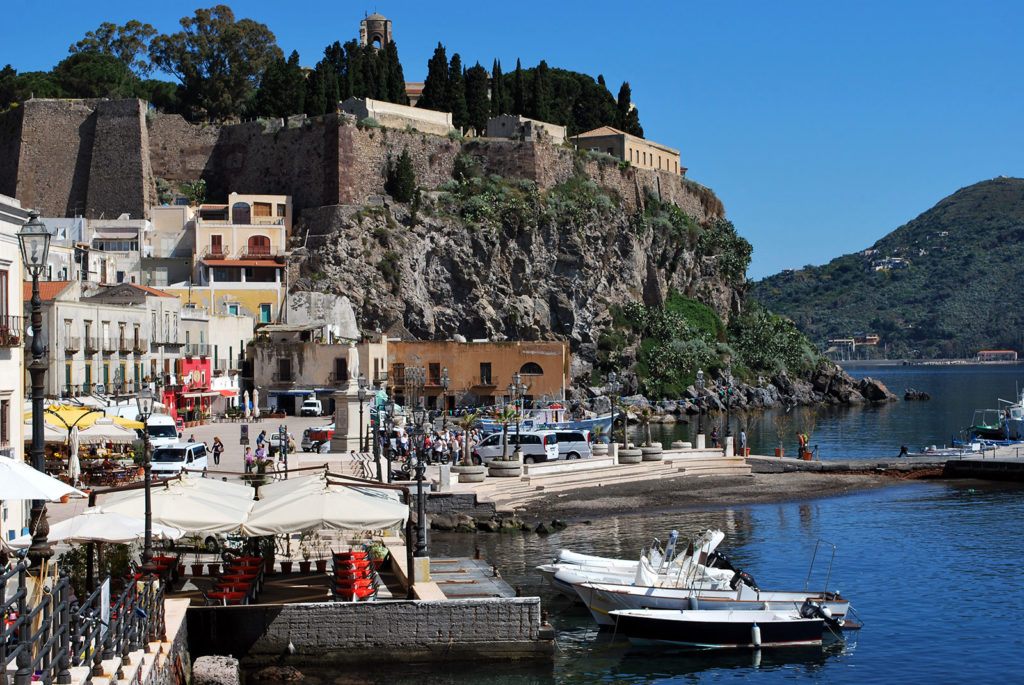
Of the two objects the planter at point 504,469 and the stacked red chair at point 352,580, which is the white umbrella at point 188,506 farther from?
the planter at point 504,469

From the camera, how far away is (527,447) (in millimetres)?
43875

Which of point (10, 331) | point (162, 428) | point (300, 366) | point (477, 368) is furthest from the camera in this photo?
point (477, 368)

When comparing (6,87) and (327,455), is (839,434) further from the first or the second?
(6,87)

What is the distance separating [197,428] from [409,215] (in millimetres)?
33474

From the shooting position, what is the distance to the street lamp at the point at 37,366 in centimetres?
1182

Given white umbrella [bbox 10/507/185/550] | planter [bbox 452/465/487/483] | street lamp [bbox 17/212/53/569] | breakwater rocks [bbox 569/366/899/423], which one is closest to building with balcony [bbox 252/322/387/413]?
breakwater rocks [bbox 569/366/899/423]

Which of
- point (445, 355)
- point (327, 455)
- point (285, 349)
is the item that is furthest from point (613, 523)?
point (445, 355)

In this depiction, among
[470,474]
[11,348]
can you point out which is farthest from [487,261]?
[11,348]

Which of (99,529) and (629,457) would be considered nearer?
(99,529)

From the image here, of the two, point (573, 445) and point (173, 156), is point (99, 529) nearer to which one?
point (573, 445)

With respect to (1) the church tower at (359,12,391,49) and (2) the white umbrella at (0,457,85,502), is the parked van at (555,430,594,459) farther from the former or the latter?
(1) the church tower at (359,12,391,49)

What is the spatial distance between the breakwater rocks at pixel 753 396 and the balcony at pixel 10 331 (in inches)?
2194

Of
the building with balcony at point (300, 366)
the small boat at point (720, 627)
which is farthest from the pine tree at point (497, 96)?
the small boat at point (720, 627)

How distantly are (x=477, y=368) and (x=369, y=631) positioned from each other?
178ft
